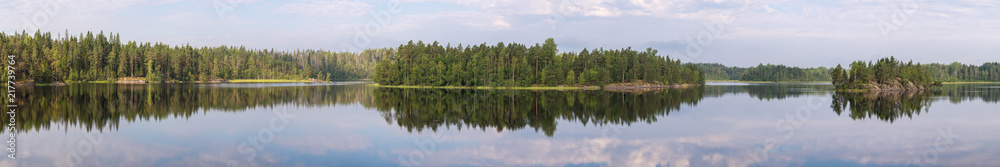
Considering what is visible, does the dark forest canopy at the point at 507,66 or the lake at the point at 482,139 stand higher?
the dark forest canopy at the point at 507,66

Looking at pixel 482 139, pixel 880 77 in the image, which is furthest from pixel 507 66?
pixel 482 139

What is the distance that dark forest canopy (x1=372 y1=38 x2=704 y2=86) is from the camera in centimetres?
11762

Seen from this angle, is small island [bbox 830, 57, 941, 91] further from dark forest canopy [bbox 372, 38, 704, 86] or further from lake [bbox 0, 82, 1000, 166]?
lake [bbox 0, 82, 1000, 166]

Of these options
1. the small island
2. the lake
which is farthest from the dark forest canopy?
the lake

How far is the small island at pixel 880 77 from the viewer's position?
379ft

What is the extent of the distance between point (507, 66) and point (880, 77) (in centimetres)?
8052

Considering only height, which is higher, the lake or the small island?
the small island

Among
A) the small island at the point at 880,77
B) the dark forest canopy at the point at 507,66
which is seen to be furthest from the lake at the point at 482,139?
the small island at the point at 880,77

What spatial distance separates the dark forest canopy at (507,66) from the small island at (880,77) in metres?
43.7

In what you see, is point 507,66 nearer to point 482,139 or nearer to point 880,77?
point 880,77

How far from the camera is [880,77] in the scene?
117938 mm

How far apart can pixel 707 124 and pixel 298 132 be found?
1085 inches

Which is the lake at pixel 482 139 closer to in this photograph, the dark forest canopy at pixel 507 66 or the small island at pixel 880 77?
the dark forest canopy at pixel 507 66

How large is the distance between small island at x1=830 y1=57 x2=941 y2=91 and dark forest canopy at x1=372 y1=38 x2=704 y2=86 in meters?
43.7
